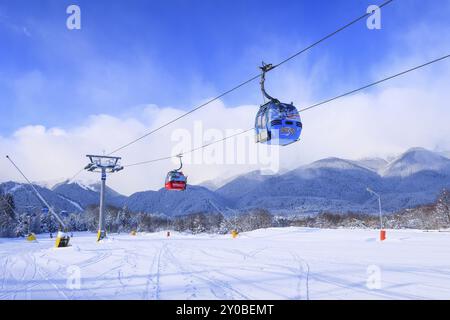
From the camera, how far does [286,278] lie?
29.8 ft

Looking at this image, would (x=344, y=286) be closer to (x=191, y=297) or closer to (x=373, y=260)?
(x=191, y=297)

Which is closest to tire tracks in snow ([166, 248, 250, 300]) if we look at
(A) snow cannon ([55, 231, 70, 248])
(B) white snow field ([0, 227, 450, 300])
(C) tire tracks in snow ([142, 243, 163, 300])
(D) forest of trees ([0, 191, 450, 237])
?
(B) white snow field ([0, 227, 450, 300])

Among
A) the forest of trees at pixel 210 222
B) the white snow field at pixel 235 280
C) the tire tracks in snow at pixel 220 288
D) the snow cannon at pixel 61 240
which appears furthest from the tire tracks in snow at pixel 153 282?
the forest of trees at pixel 210 222

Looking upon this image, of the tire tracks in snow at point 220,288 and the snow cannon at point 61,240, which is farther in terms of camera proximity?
the snow cannon at point 61,240

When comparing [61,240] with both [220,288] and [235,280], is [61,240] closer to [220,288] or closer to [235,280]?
[235,280]

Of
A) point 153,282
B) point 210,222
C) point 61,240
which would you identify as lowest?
point 210,222

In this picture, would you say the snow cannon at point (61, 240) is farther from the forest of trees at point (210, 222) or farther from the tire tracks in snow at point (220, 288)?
the forest of trees at point (210, 222)

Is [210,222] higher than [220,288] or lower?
lower

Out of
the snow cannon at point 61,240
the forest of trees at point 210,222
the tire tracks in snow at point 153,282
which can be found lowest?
the forest of trees at point 210,222

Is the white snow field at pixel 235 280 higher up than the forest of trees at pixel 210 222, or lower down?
higher up

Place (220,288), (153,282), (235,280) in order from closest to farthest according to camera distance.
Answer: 1. (220,288)
2. (153,282)
3. (235,280)

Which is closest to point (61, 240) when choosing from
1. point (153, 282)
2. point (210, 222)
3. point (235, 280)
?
point (153, 282)
